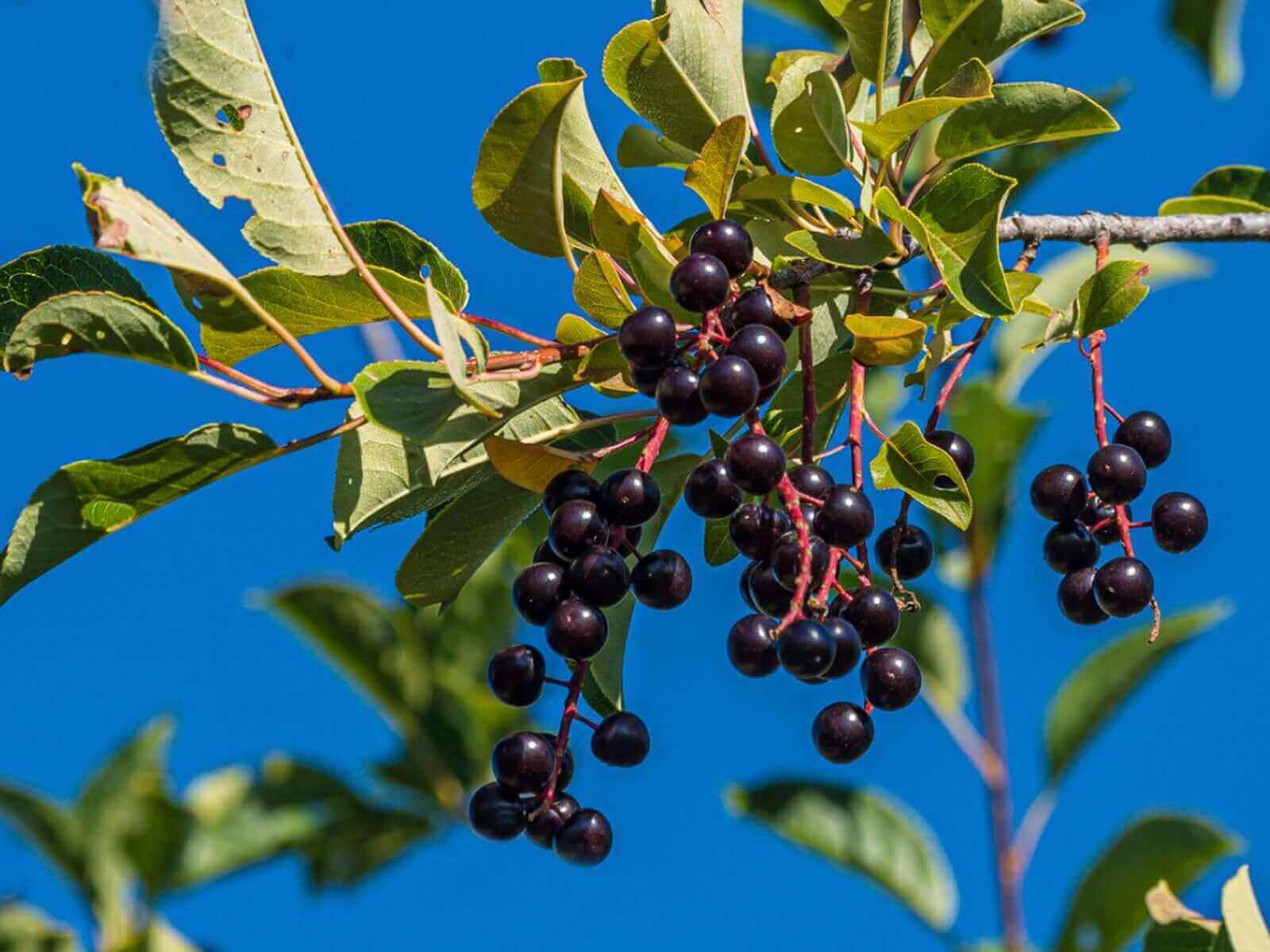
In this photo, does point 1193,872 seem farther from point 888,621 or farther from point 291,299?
point 291,299

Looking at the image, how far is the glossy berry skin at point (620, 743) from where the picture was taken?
1.48m

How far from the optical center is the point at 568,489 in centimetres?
149

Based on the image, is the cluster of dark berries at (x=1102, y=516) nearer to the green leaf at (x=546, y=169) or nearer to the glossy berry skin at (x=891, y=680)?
the glossy berry skin at (x=891, y=680)

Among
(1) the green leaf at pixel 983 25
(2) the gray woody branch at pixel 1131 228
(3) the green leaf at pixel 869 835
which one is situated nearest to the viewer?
(1) the green leaf at pixel 983 25

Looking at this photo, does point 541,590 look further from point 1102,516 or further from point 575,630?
point 1102,516

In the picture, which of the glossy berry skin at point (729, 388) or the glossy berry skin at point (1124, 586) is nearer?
the glossy berry skin at point (729, 388)

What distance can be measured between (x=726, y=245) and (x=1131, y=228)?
0.60m

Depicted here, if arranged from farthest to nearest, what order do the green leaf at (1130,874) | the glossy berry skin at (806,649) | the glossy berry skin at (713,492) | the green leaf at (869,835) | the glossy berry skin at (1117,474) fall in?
1. the green leaf at (869,835)
2. the green leaf at (1130,874)
3. the glossy berry skin at (1117,474)
4. the glossy berry skin at (713,492)
5. the glossy berry skin at (806,649)

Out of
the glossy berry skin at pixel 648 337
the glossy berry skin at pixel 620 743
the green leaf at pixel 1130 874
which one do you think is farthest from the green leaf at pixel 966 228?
the green leaf at pixel 1130 874

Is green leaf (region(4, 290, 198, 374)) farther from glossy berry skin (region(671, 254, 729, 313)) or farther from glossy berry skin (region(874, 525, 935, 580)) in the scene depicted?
glossy berry skin (region(874, 525, 935, 580))

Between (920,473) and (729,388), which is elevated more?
(920,473)

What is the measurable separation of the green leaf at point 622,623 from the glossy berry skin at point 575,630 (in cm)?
26

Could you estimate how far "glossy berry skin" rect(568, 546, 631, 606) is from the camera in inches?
55.2

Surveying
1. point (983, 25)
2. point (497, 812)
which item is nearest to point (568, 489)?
point (497, 812)
